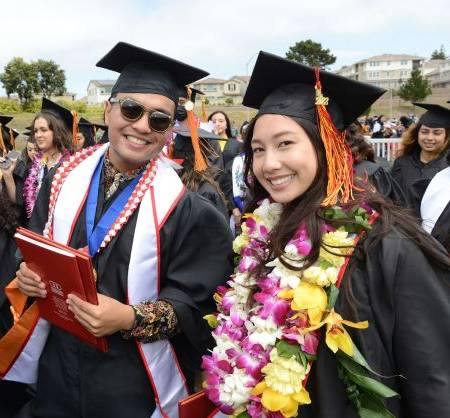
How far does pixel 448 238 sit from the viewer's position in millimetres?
2848

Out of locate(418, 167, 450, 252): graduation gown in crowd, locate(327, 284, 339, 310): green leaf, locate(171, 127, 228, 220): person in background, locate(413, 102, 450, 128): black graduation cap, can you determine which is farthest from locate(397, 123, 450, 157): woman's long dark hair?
locate(327, 284, 339, 310): green leaf

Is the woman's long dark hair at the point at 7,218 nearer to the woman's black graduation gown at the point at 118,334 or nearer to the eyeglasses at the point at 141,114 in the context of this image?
the woman's black graduation gown at the point at 118,334

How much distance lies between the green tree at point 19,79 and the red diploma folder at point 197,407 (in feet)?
167

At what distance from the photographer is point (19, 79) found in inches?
1892

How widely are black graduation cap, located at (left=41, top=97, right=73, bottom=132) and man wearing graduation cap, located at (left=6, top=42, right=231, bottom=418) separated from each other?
12.0 ft

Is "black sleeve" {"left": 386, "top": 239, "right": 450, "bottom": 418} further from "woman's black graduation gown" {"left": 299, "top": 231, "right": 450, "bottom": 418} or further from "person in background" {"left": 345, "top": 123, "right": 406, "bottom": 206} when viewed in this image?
"person in background" {"left": 345, "top": 123, "right": 406, "bottom": 206}

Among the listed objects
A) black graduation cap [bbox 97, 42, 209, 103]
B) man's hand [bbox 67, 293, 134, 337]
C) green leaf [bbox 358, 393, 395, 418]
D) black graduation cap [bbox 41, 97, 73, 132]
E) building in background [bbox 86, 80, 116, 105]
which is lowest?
green leaf [bbox 358, 393, 395, 418]

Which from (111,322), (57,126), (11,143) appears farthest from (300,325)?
(11,143)

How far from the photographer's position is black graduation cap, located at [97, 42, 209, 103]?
6.93 ft

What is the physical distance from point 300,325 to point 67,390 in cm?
111

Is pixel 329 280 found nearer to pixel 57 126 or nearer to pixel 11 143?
pixel 57 126

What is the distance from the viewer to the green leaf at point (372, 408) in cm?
146

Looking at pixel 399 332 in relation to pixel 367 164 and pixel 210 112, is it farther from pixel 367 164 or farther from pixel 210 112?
pixel 210 112

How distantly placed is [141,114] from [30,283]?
2.86 ft
